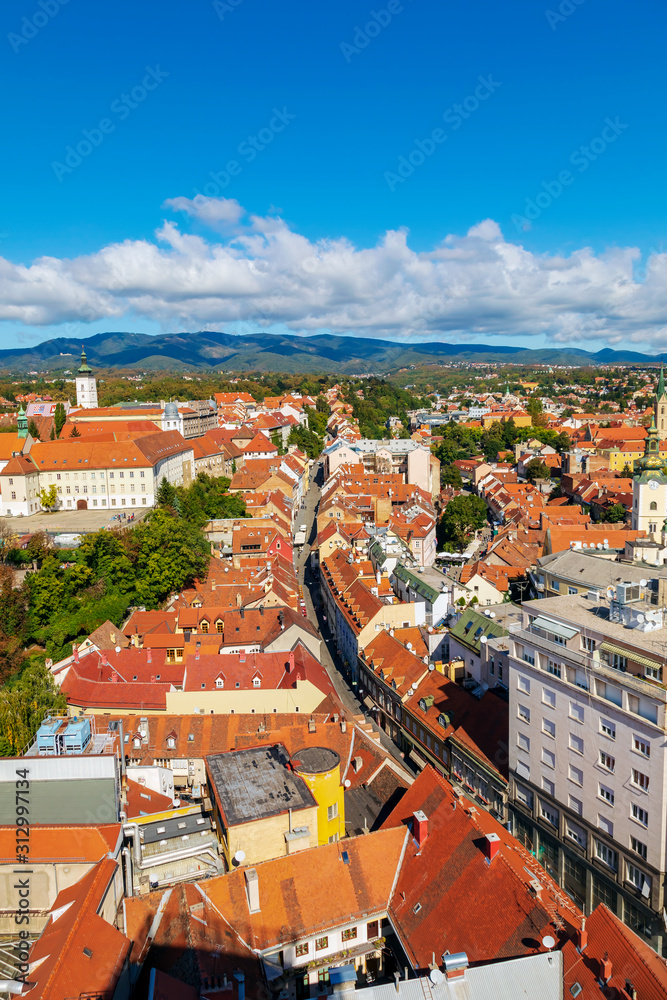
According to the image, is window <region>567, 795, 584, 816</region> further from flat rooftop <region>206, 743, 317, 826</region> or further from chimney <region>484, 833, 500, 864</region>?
flat rooftop <region>206, 743, 317, 826</region>

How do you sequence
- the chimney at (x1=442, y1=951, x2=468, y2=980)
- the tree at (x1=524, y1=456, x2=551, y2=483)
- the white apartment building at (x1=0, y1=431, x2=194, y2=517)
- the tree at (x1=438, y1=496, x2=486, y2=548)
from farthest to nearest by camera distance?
1. the tree at (x1=524, y1=456, x2=551, y2=483)
2. the tree at (x1=438, y1=496, x2=486, y2=548)
3. the white apartment building at (x1=0, y1=431, x2=194, y2=517)
4. the chimney at (x1=442, y1=951, x2=468, y2=980)

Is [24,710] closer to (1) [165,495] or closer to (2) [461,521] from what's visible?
(1) [165,495]

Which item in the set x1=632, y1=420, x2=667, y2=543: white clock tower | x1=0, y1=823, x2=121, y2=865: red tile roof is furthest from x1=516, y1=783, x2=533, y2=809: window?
x1=632, y1=420, x2=667, y2=543: white clock tower

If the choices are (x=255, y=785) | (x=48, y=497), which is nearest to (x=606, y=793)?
(x=255, y=785)

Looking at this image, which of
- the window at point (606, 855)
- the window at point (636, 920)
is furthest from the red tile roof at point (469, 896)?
the window at point (636, 920)

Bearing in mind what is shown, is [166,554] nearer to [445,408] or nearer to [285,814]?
[285,814]

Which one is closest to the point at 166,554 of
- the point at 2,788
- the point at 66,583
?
the point at 66,583
